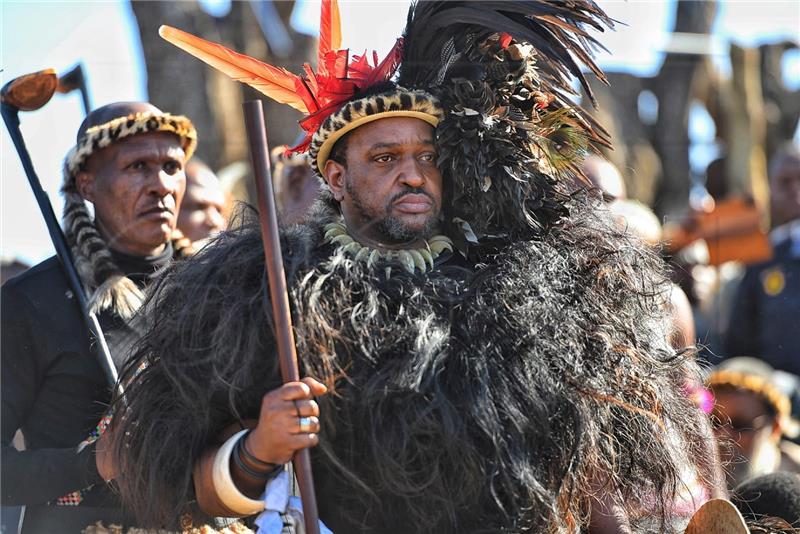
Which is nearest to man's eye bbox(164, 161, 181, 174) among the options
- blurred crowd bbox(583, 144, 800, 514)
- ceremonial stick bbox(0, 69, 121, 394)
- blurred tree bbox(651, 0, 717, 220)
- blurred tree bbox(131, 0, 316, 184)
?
ceremonial stick bbox(0, 69, 121, 394)

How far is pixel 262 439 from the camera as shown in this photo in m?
3.06

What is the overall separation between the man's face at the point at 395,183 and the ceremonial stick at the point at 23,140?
2.96ft

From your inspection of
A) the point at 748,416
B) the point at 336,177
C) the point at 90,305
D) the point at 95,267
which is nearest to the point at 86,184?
the point at 95,267

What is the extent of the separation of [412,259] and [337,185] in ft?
1.48

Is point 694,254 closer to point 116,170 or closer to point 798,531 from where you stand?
point 798,531

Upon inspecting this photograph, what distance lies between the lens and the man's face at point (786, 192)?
22.7ft

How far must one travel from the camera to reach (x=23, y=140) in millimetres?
4098

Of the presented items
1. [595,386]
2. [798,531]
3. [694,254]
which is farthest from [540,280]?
[694,254]

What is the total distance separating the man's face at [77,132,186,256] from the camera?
4184 mm

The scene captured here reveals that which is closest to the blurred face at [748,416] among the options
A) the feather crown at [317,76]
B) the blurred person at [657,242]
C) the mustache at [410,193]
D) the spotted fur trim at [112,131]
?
the blurred person at [657,242]

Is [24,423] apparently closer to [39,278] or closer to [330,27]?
[39,278]

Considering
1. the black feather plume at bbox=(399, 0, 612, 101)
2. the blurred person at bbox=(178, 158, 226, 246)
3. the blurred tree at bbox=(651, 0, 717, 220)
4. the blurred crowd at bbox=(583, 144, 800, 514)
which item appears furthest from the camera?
the blurred tree at bbox=(651, 0, 717, 220)

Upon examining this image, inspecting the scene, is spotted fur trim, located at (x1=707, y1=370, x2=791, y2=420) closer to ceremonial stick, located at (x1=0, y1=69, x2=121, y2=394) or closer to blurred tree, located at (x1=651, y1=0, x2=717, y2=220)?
blurred tree, located at (x1=651, y1=0, x2=717, y2=220)

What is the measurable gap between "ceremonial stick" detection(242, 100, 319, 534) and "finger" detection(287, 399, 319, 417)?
0.06 meters
